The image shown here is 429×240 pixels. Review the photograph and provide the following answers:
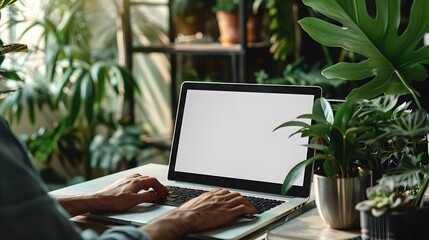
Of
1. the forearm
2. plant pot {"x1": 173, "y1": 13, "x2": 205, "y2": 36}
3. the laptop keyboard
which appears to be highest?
plant pot {"x1": 173, "y1": 13, "x2": 205, "y2": 36}

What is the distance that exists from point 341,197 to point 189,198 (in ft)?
1.31

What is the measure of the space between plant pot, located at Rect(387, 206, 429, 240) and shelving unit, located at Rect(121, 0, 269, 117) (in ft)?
7.52

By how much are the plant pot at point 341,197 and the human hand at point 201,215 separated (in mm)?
160

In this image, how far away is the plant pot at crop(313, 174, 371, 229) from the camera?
4.47 ft

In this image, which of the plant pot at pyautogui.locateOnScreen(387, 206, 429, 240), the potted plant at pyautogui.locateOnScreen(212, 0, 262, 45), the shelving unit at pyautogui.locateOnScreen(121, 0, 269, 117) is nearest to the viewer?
the plant pot at pyautogui.locateOnScreen(387, 206, 429, 240)

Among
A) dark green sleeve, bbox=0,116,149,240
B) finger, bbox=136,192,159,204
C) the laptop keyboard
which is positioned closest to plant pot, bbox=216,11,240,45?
the laptop keyboard

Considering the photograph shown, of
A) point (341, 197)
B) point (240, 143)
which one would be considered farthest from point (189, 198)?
point (341, 197)

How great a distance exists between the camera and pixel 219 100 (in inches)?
70.1

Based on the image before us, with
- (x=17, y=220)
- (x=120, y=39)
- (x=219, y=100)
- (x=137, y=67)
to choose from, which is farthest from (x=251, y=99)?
(x=137, y=67)

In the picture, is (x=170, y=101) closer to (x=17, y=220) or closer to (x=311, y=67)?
(x=311, y=67)

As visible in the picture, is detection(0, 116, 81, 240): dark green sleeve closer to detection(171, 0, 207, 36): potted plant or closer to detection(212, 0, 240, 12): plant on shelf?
detection(212, 0, 240, 12): plant on shelf

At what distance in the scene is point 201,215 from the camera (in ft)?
4.51

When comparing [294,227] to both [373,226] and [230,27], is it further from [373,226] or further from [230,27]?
[230,27]

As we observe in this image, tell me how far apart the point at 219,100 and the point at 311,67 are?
1.88m
